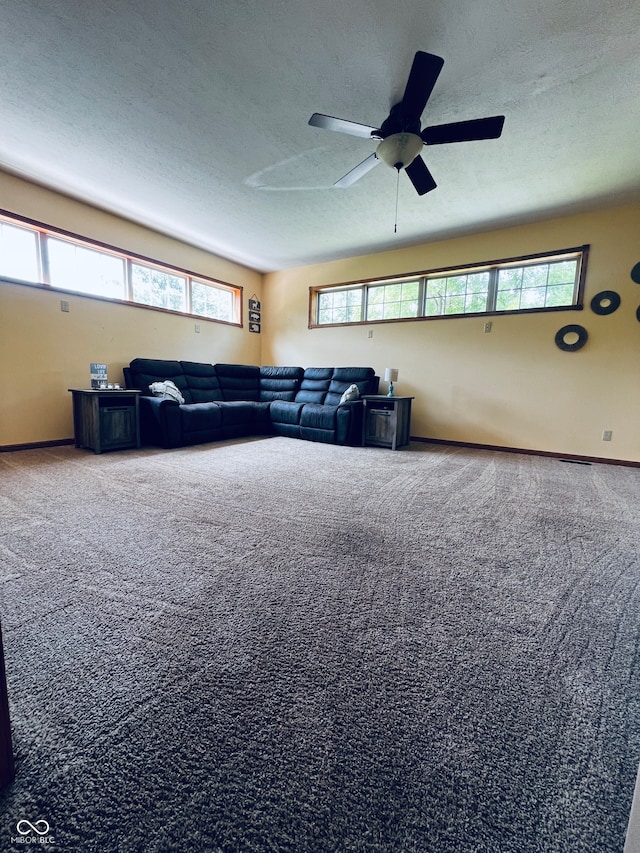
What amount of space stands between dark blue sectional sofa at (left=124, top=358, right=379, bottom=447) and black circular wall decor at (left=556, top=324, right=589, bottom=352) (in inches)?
88.1

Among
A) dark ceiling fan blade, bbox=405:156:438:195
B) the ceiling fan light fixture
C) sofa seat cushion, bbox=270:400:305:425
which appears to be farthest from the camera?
sofa seat cushion, bbox=270:400:305:425

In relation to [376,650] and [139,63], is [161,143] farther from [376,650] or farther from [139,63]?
[376,650]

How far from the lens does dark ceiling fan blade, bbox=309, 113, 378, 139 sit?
6.57 ft

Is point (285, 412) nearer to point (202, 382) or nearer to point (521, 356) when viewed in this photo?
point (202, 382)

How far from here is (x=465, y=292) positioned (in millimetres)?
4418

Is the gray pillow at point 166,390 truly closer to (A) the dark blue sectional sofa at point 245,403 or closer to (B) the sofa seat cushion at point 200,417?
(A) the dark blue sectional sofa at point 245,403

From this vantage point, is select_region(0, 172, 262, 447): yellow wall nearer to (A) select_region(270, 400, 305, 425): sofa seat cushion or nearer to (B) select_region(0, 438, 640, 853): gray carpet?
(A) select_region(270, 400, 305, 425): sofa seat cushion

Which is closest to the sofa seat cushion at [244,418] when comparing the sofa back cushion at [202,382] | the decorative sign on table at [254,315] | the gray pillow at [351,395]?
the sofa back cushion at [202,382]

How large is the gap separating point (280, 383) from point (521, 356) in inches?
135

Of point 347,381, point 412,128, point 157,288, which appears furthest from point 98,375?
point 412,128

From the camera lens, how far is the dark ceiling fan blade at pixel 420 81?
65.8 inches

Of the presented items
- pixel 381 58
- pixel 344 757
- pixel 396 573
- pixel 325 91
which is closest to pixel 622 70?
pixel 381 58

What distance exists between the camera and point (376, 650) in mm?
1002

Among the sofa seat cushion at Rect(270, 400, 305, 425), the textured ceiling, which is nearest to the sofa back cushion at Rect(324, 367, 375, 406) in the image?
the sofa seat cushion at Rect(270, 400, 305, 425)
